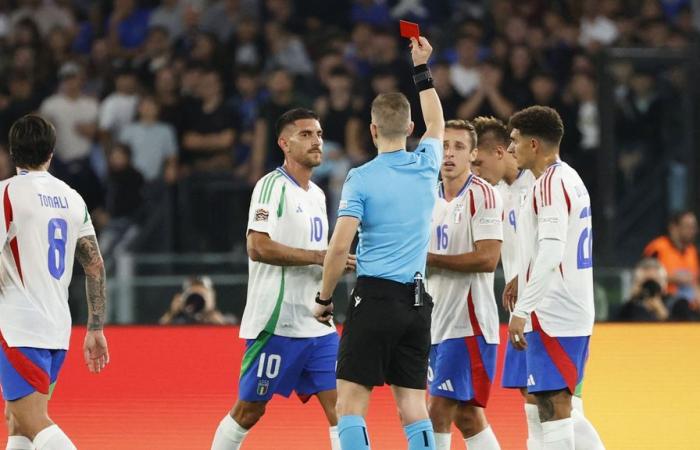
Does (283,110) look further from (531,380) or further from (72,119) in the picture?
(531,380)

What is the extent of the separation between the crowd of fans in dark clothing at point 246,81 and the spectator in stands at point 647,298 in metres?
2.27

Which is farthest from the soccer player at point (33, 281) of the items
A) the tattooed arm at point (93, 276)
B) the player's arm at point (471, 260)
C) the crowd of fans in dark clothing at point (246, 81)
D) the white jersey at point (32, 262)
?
the crowd of fans in dark clothing at point (246, 81)

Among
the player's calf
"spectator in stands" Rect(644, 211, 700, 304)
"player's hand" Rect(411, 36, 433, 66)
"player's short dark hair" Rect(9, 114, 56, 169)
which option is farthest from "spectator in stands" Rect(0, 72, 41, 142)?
"player's hand" Rect(411, 36, 433, 66)

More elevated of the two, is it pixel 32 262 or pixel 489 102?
pixel 489 102

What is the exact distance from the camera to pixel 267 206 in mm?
7312

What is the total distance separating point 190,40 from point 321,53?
63.7 inches

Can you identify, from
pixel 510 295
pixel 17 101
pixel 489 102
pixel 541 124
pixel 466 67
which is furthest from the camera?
pixel 17 101

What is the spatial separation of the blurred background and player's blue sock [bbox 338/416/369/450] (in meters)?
5.55

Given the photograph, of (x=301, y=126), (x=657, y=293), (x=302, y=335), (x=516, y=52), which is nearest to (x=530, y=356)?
(x=302, y=335)

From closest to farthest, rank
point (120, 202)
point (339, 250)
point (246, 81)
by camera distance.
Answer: point (339, 250), point (120, 202), point (246, 81)

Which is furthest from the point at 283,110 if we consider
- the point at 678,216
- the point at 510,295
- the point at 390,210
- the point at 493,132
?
the point at 390,210

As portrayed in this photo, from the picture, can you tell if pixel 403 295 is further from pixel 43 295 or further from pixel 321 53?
pixel 321 53

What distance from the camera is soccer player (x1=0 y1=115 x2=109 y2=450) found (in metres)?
6.33

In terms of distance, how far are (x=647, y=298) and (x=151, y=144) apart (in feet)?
17.6
